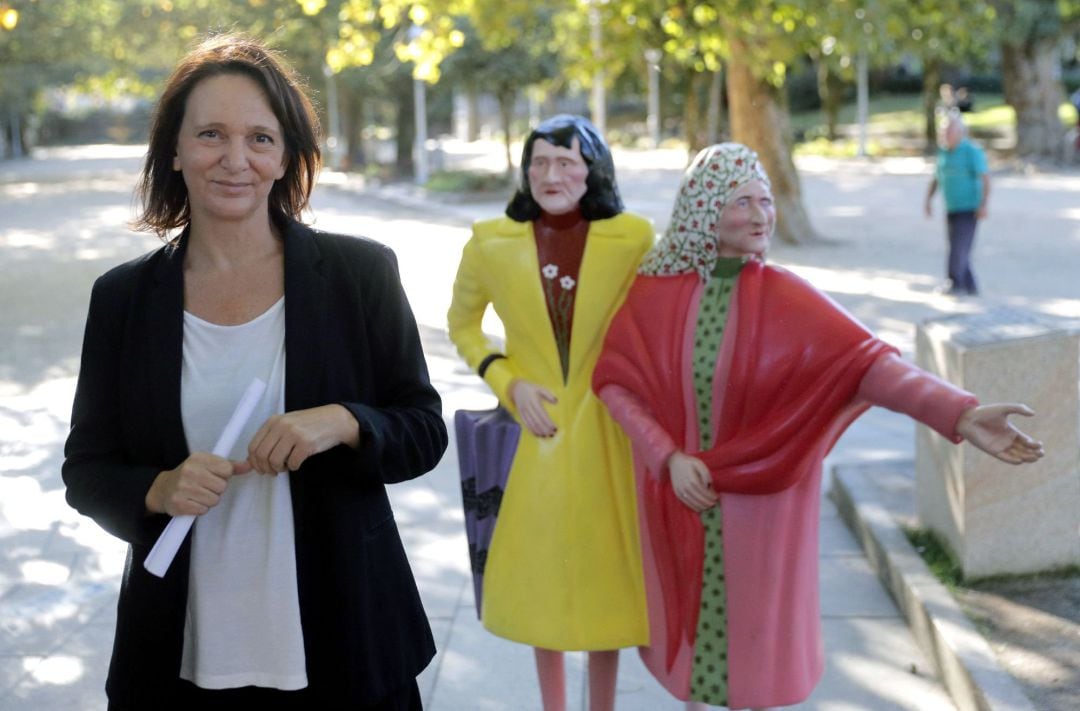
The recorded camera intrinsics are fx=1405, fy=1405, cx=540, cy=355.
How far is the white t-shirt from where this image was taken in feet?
7.71

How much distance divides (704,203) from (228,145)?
4.68ft

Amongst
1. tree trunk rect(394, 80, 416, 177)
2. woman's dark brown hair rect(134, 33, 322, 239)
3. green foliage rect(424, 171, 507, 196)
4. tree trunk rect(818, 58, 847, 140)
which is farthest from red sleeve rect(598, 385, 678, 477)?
tree trunk rect(818, 58, 847, 140)

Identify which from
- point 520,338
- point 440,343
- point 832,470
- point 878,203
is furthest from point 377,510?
point 878,203

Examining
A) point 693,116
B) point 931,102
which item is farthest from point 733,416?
point 931,102

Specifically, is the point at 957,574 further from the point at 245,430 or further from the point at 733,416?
the point at 245,430

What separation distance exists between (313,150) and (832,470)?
16.1 ft

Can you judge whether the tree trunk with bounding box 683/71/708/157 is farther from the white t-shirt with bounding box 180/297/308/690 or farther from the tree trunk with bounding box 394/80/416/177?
the white t-shirt with bounding box 180/297/308/690

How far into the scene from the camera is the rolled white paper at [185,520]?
7.15 feet

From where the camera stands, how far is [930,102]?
118 ft

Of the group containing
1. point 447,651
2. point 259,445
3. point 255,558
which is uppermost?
point 259,445

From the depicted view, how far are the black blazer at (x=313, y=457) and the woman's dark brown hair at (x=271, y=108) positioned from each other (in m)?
0.11

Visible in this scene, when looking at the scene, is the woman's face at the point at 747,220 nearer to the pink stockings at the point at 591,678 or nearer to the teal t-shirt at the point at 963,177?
the pink stockings at the point at 591,678

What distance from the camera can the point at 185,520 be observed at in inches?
87.0

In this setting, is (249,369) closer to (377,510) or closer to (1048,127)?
(377,510)
